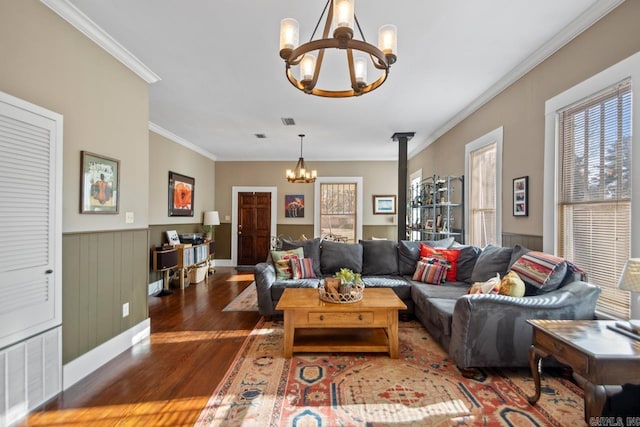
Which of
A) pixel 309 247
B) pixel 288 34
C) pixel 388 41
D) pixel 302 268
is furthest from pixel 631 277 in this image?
pixel 309 247

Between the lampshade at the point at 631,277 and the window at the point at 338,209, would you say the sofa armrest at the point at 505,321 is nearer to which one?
the lampshade at the point at 631,277

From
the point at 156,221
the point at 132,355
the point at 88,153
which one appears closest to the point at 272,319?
the point at 132,355

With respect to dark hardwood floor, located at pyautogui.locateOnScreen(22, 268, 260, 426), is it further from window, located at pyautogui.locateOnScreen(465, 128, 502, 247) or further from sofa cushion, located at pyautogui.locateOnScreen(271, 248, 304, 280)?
window, located at pyautogui.locateOnScreen(465, 128, 502, 247)

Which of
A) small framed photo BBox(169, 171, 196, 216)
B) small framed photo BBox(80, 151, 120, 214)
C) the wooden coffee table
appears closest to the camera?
small framed photo BBox(80, 151, 120, 214)

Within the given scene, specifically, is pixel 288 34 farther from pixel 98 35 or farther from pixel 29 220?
pixel 29 220

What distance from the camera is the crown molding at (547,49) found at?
2.22 metres

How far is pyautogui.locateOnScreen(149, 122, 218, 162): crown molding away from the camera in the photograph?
5068 millimetres

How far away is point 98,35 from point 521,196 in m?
4.11

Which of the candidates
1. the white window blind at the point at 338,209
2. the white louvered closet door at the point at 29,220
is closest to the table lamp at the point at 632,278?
the white louvered closet door at the point at 29,220

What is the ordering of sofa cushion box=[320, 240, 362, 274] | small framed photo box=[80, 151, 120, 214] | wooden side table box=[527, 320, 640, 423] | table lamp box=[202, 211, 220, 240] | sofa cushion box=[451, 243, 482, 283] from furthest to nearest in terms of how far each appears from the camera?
table lamp box=[202, 211, 220, 240] → sofa cushion box=[320, 240, 362, 274] → sofa cushion box=[451, 243, 482, 283] → small framed photo box=[80, 151, 120, 214] → wooden side table box=[527, 320, 640, 423]

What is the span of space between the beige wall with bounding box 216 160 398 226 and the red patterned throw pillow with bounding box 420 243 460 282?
3768mm

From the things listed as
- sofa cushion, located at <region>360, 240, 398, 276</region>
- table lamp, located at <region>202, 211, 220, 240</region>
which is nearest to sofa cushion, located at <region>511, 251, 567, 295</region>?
sofa cushion, located at <region>360, 240, 398, 276</region>

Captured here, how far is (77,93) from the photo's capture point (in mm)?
2391

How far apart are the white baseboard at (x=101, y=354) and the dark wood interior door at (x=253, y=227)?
4.53 metres
